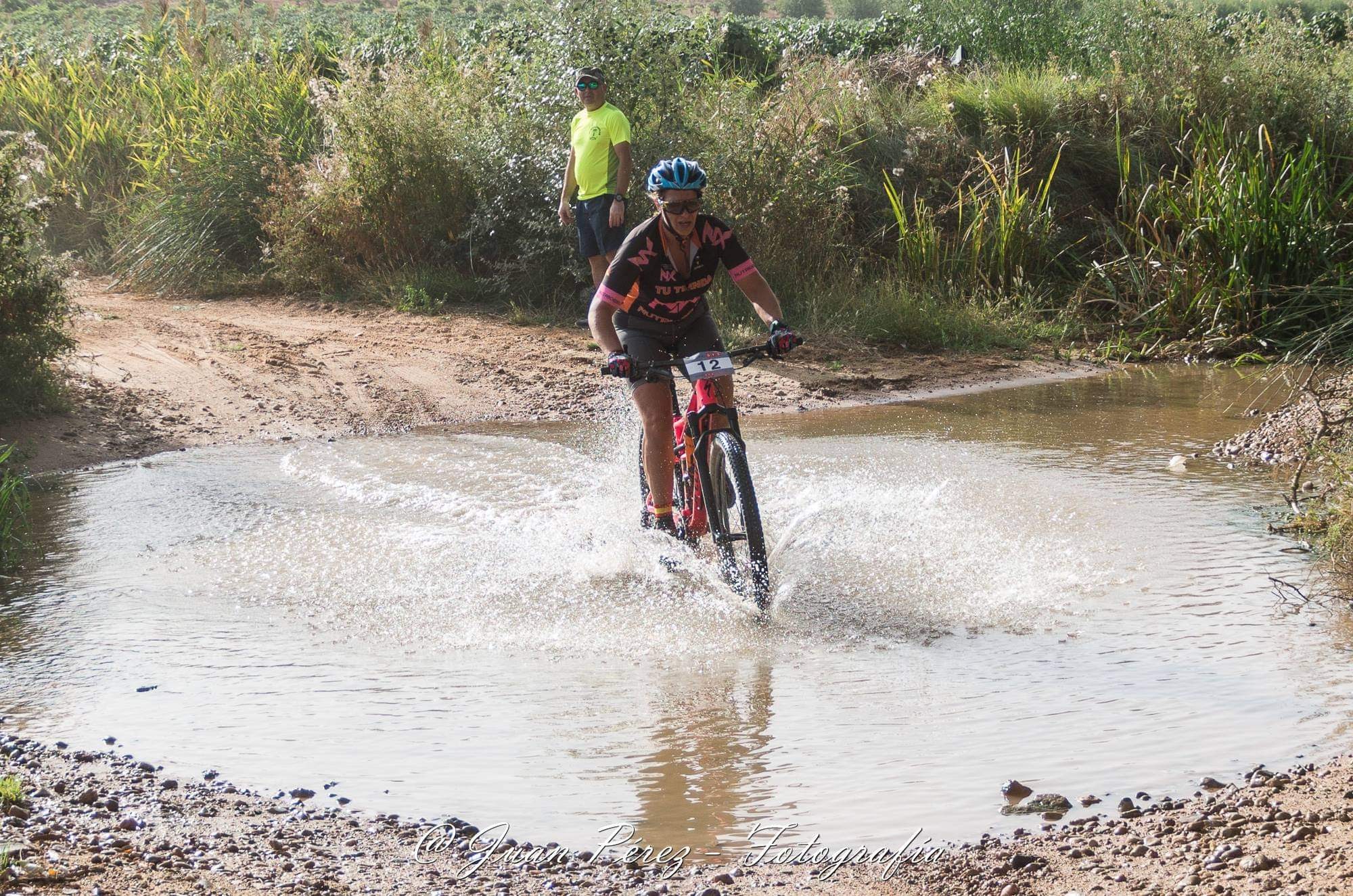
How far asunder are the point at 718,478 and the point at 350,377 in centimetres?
590

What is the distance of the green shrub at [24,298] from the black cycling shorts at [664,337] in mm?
5205

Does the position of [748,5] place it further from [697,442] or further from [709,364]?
[709,364]

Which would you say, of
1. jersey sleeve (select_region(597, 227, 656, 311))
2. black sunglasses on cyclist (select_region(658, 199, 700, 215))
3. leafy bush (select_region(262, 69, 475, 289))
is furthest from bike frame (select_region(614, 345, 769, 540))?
leafy bush (select_region(262, 69, 475, 289))

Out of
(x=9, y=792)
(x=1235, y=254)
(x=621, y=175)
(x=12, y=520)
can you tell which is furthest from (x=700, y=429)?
(x=1235, y=254)

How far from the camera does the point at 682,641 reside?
557 centimetres

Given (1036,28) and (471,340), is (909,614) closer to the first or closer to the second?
(471,340)

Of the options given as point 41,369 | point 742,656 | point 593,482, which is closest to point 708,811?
point 742,656

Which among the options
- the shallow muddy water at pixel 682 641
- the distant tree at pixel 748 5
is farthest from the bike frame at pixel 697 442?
the distant tree at pixel 748 5

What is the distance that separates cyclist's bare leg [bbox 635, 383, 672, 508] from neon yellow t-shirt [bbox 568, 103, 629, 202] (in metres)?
4.81

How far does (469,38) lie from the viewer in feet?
65.8

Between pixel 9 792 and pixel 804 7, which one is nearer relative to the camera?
pixel 9 792

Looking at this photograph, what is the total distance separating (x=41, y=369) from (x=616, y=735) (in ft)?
22.7

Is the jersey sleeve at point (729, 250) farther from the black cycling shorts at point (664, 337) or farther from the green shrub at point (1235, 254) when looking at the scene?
the green shrub at point (1235, 254)

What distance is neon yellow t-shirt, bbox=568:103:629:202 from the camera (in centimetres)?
1084
